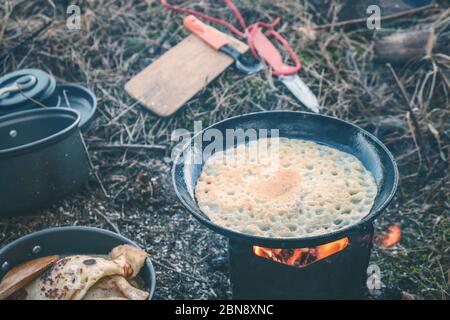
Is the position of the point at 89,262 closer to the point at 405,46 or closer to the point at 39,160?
the point at 39,160

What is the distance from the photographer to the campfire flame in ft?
9.84

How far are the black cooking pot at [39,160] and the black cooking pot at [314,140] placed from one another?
1201 millimetres

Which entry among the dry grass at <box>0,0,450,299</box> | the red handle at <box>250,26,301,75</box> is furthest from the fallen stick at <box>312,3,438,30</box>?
the red handle at <box>250,26,301,75</box>

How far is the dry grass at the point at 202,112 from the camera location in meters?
3.86

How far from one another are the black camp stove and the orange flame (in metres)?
0.81

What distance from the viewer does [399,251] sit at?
390cm

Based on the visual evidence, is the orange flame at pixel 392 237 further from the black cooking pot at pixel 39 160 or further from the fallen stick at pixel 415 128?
the black cooking pot at pixel 39 160

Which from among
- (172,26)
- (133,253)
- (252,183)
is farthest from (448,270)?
(172,26)

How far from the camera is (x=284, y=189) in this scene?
2.99m

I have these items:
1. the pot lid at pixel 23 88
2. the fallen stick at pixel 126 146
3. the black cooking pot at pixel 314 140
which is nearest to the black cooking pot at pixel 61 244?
the black cooking pot at pixel 314 140

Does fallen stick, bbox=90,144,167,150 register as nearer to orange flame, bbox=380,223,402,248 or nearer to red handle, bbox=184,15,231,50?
red handle, bbox=184,15,231,50

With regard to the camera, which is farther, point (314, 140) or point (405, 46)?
point (405, 46)

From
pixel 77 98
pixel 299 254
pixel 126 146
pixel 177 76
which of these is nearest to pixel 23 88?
pixel 77 98

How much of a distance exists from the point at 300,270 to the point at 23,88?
2.80 meters
